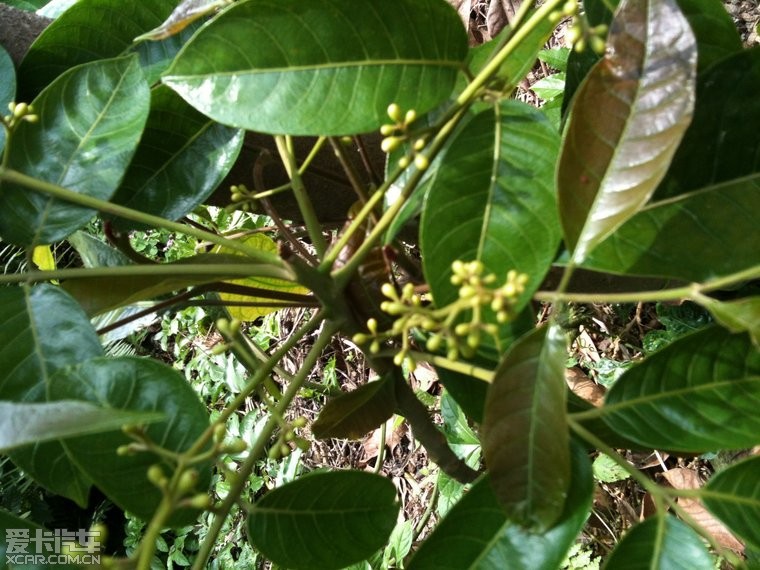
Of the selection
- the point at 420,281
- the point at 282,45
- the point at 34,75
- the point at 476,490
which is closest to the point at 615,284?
the point at 420,281

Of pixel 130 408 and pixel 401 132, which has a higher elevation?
pixel 401 132

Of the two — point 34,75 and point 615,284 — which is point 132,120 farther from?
point 615,284

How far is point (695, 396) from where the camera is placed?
0.56 m

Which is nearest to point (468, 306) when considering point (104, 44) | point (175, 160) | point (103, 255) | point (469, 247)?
point (469, 247)

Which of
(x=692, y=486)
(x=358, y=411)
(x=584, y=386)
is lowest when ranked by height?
(x=692, y=486)

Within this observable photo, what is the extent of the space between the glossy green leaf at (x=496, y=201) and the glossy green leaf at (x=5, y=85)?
445 millimetres

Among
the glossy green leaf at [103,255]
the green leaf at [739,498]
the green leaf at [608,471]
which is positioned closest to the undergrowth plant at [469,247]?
the green leaf at [739,498]

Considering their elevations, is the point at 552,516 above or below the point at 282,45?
below

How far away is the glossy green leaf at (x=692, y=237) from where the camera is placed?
0.55m

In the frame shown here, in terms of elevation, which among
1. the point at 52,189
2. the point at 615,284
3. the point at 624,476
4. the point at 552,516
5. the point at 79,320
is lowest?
the point at 624,476

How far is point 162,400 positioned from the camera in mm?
553

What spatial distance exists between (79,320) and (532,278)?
0.38m

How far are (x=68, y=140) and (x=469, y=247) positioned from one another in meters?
0.40

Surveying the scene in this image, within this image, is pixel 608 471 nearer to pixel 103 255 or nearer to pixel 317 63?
pixel 103 255
